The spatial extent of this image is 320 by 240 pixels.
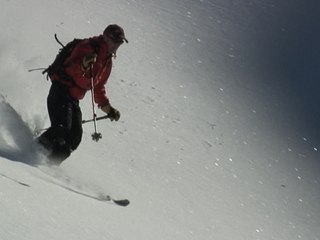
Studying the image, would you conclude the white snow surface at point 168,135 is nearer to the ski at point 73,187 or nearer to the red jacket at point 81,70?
the ski at point 73,187

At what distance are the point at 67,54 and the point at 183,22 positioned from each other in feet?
31.0

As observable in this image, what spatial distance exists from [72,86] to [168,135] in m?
3.48

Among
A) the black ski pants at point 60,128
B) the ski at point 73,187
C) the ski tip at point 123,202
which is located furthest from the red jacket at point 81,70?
the ski tip at point 123,202

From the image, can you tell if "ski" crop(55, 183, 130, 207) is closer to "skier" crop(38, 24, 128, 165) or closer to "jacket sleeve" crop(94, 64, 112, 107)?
"skier" crop(38, 24, 128, 165)

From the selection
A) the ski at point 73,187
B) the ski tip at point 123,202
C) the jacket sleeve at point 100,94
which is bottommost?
the ski tip at point 123,202

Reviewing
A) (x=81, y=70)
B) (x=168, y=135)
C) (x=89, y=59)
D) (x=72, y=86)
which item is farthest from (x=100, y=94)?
Result: (x=168, y=135)

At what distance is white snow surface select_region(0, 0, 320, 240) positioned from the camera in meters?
6.86

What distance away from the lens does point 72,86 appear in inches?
322

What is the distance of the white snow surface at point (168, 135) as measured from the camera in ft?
22.5

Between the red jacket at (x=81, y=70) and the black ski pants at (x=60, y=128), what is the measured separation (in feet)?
0.40

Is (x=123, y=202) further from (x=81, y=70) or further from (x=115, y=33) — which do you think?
(x=115, y=33)

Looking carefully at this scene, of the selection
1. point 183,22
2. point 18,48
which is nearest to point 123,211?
point 18,48

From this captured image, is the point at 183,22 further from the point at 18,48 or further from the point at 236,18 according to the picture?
Result: the point at 18,48

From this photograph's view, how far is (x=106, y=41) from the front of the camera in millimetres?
7859
